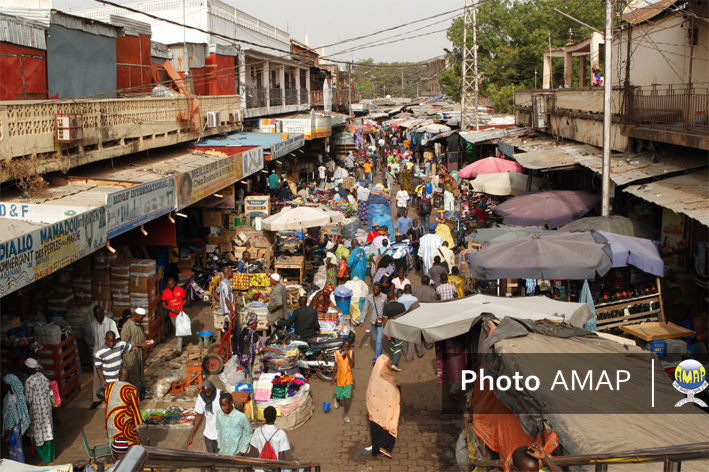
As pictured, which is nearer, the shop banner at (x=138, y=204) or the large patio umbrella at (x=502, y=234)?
the shop banner at (x=138, y=204)

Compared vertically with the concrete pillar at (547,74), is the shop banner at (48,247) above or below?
below

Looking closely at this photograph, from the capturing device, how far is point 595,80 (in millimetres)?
20156

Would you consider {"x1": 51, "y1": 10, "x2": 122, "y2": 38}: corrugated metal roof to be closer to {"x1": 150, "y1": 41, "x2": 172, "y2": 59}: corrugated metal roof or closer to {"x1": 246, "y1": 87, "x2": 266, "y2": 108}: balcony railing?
{"x1": 150, "y1": 41, "x2": 172, "y2": 59}: corrugated metal roof

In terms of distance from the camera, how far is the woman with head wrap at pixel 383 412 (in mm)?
7508

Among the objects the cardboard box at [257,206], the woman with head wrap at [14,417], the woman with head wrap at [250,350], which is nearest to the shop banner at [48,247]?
the woman with head wrap at [14,417]

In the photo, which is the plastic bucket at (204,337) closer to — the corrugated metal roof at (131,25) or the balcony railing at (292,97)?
the corrugated metal roof at (131,25)

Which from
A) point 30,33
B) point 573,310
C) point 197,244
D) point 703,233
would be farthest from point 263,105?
point 573,310

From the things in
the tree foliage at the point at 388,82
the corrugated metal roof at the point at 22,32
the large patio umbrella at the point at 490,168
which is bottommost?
the large patio umbrella at the point at 490,168

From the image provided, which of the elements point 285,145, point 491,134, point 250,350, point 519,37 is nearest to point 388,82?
point 519,37

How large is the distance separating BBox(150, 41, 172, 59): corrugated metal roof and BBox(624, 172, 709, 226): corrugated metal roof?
43.4 feet

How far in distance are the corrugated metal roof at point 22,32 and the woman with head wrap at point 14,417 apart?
246 inches

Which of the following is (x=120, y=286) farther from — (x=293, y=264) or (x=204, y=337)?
(x=293, y=264)

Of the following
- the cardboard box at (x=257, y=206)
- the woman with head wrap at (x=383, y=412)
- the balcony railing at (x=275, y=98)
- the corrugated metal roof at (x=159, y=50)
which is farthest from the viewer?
the balcony railing at (x=275, y=98)

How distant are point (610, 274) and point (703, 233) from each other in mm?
1982
